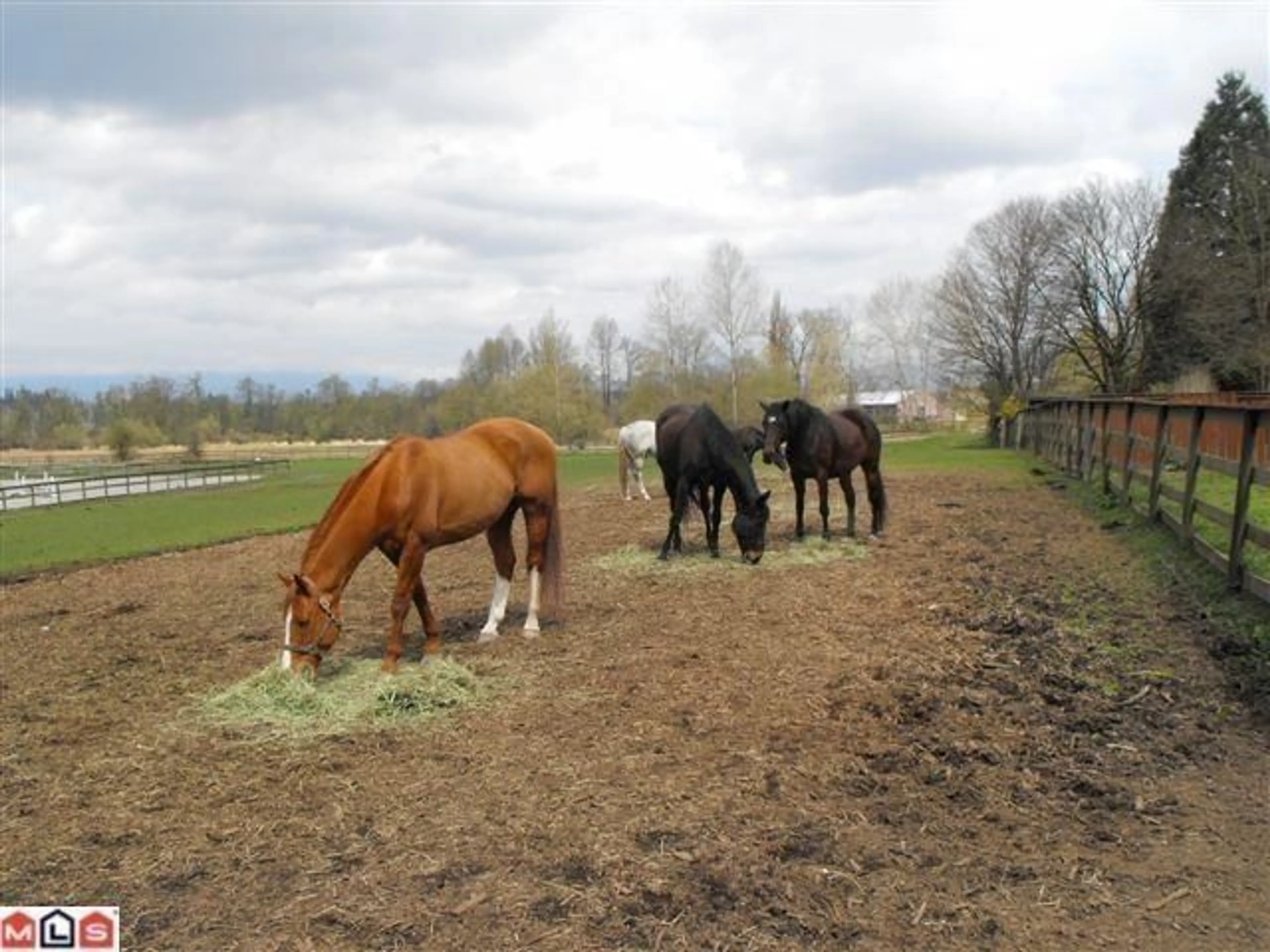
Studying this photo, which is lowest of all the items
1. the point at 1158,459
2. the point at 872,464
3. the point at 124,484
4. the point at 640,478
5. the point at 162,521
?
the point at 124,484

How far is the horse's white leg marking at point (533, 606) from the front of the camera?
6.91 meters

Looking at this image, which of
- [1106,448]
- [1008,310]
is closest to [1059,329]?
[1008,310]

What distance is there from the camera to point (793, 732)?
15.1ft

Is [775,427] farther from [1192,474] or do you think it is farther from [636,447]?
[636,447]

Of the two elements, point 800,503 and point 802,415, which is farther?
point 800,503

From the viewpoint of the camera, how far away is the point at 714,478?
9.49 metres

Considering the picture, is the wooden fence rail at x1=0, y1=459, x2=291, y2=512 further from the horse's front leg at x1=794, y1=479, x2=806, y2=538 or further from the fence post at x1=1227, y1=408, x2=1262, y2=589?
the fence post at x1=1227, y1=408, x2=1262, y2=589

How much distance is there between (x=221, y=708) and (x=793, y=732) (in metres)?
3.39

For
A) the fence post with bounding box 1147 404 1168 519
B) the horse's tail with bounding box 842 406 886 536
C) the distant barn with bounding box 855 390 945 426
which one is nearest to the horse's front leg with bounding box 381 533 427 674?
the horse's tail with bounding box 842 406 886 536

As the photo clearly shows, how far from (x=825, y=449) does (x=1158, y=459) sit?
342 cm

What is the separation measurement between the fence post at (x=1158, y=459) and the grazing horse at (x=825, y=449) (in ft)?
9.27

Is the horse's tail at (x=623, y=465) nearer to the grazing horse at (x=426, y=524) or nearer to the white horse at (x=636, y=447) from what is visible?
the white horse at (x=636, y=447)

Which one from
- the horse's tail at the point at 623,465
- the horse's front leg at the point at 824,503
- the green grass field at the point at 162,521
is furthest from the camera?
the horse's tail at the point at 623,465

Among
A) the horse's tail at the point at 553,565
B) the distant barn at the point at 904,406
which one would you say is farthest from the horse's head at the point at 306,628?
the distant barn at the point at 904,406
